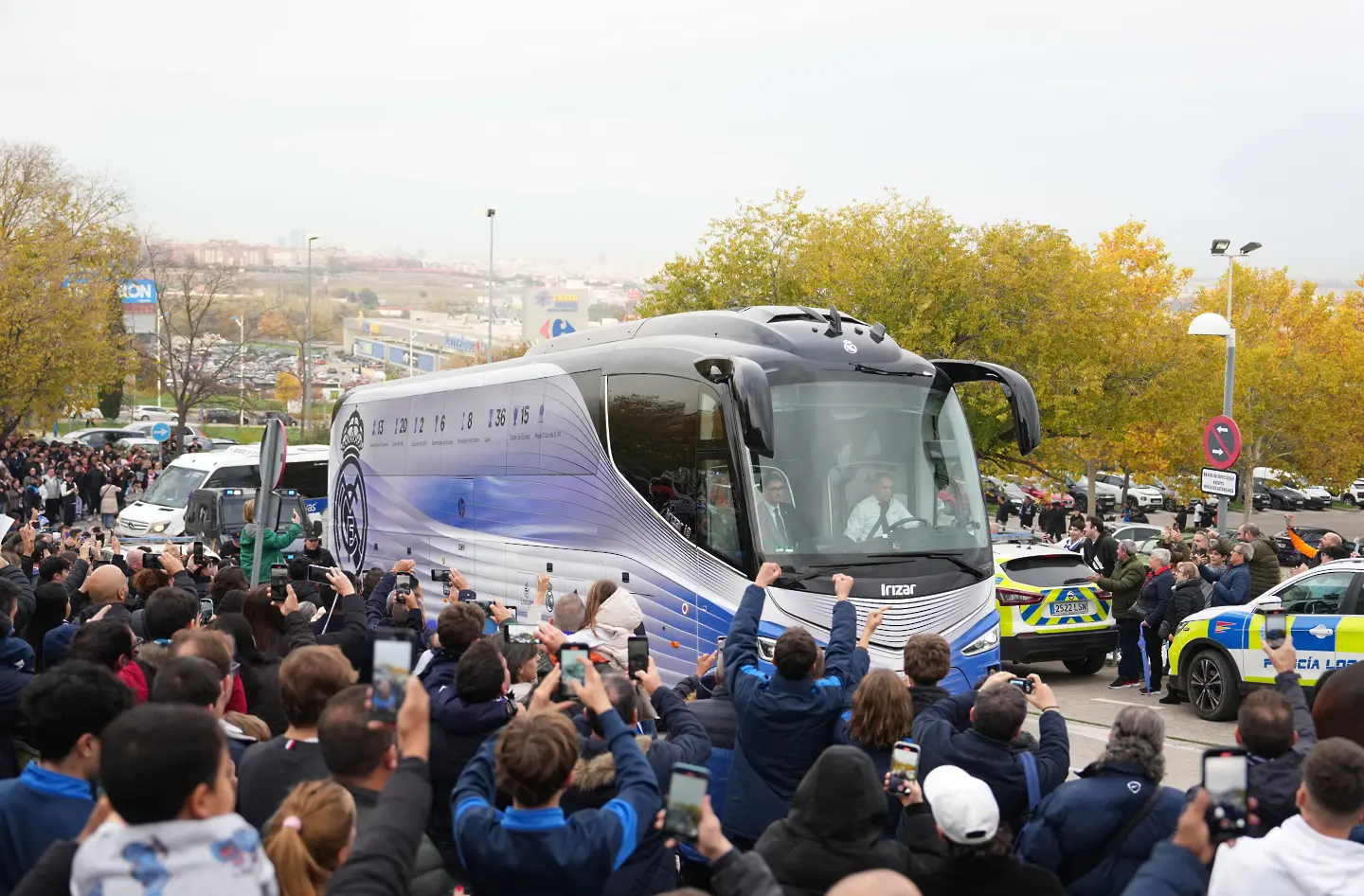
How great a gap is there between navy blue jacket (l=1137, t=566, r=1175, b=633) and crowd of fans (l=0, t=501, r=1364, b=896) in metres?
8.84

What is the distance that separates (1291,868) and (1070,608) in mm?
12209

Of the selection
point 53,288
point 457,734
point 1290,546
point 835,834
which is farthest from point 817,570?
point 53,288

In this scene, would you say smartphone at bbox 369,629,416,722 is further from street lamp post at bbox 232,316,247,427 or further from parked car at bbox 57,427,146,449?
street lamp post at bbox 232,316,247,427

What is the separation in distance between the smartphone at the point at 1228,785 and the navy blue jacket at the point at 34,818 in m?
3.24

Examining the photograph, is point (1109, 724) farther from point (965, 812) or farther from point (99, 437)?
point (99, 437)

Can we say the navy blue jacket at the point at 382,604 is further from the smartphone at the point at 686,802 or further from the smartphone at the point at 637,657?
the smartphone at the point at 686,802

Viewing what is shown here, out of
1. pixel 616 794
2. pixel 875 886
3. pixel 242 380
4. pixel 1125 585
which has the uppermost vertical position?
pixel 875 886

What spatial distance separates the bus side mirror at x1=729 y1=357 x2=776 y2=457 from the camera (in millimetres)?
9633

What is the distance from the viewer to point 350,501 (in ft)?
64.2

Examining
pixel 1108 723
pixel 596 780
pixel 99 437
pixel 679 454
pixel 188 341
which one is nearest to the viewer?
pixel 596 780

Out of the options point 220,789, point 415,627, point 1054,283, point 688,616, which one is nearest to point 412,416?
point 688,616

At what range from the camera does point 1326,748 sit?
370cm

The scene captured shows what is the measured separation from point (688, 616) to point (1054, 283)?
2174 centimetres

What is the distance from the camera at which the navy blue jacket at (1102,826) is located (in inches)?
180
